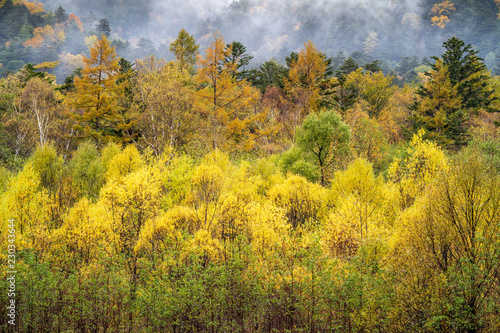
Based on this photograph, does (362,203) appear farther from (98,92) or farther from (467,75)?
(467,75)

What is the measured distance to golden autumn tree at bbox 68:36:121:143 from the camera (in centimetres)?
3828

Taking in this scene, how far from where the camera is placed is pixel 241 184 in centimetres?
3005

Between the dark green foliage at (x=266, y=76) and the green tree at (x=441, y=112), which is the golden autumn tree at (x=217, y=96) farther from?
the green tree at (x=441, y=112)

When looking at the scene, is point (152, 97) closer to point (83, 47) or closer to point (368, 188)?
point (368, 188)

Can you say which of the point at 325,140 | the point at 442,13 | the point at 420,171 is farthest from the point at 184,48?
the point at 442,13

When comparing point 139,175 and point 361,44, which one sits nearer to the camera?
point 139,175

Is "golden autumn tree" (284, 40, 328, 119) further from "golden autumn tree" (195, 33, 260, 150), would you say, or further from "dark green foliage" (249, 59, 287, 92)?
"golden autumn tree" (195, 33, 260, 150)

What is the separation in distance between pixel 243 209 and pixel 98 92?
1108 inches

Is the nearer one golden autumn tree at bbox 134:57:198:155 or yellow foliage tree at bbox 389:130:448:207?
yellow foliage tree at bbox 389:130:448:207

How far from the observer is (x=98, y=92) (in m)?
38.8

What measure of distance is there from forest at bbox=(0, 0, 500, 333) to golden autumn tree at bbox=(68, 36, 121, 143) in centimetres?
30

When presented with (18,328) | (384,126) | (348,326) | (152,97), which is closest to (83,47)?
(152,97)

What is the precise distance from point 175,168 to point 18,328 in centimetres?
1755

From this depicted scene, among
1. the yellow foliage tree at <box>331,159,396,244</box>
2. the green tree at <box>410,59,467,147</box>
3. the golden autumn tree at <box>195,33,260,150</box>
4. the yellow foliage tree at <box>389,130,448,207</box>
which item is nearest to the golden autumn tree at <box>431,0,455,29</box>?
the green tree at <box>410,59,467,147</box>
